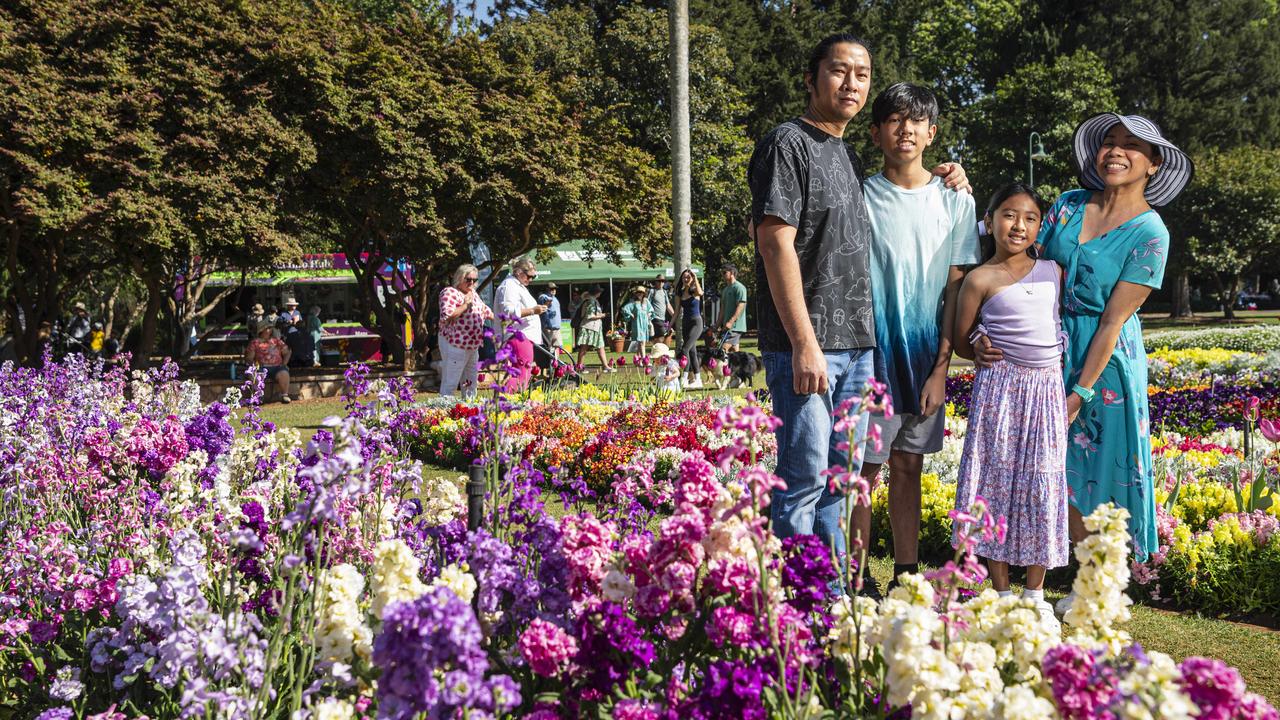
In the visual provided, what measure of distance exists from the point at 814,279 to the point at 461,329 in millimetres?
6169

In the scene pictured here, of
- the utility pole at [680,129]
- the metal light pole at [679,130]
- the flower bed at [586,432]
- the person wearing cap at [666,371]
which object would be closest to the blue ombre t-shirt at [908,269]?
the flower bed at [586,432]

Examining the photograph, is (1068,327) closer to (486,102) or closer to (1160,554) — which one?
(1160,554)

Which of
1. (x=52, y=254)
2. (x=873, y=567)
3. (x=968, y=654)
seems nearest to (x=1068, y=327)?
(x=873, y=567)

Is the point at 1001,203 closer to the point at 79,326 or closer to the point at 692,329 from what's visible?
the point at 692,329

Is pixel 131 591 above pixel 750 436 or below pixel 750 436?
below

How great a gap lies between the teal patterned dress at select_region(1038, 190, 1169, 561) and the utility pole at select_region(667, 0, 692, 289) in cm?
832

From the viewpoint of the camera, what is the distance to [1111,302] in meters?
3.55

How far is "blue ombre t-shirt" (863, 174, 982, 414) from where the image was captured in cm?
346

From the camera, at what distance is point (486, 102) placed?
52.1 feet

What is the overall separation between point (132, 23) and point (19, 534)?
1191 cm

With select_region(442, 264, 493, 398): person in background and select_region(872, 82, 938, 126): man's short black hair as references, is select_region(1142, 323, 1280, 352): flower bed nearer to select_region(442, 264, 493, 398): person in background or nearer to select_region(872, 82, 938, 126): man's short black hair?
select_region(442, 264, 493, 398): person in background

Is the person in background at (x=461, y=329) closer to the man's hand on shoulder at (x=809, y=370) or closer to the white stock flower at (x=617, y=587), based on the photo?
the man's hand on shoulder at (x=809, y=370)

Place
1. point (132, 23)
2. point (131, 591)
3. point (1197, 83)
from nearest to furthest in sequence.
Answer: point (131, 591) → point (132, 23) → point (1197, 83)

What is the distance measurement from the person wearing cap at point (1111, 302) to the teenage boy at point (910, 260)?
286mm
